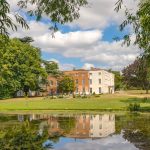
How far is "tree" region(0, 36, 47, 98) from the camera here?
298 ft

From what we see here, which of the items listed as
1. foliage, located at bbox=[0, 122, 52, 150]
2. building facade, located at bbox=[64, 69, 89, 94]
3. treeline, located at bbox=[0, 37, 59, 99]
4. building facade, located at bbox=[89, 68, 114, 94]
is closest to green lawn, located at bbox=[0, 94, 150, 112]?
treeline, located at bbox=[0, 37, 59, 99]

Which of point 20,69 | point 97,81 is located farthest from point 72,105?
point 97,81

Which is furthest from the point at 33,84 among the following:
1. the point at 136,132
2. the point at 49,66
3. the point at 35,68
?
the point at 136,132

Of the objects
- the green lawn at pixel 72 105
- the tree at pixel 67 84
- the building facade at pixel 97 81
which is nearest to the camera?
the green lawn at pixel 72 105

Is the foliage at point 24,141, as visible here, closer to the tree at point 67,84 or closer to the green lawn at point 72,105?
the green lawn at point 72,105

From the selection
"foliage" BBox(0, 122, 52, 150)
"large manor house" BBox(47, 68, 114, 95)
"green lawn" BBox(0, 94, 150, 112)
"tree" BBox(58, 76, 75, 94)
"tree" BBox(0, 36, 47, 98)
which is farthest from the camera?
"large manor house" BBox(47, 68, 114, 95)

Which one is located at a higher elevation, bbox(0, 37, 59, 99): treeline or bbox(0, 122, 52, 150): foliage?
bbox(0, 37, 59, 99): treeline

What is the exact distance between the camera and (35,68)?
324 feet

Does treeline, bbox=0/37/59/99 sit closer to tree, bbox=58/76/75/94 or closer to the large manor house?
tree, bbox=58/76/75/94

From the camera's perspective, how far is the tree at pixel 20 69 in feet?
298

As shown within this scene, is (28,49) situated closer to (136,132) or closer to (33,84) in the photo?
(33,84)

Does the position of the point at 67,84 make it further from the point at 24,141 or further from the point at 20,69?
the point at 24,141

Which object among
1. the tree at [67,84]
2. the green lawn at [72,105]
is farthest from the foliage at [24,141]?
the tree at [67,84]

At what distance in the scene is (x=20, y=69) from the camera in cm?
9562
